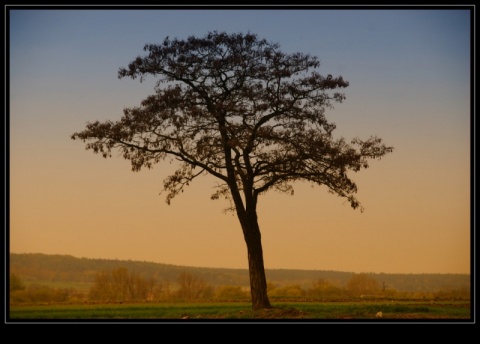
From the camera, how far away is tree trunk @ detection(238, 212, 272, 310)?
27.2 m

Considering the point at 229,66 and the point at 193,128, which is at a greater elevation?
the point at 229,66

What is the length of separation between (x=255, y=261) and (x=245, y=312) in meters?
1.61

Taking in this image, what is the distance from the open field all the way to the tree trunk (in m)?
0.45

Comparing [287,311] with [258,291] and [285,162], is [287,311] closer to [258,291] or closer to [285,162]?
[258,291]

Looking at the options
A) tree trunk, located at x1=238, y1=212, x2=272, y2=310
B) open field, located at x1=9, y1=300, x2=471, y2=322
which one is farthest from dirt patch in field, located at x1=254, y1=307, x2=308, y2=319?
tree trunk, located at x1=238, y1=212, x2=272, y2=310

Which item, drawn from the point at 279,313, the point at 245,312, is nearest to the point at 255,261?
the point at 245,312

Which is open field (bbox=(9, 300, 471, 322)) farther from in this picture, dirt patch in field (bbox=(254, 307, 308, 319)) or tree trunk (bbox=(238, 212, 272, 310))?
tree trunk (bbox=(238, 212, 272, 310))

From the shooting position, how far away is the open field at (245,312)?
26.0m

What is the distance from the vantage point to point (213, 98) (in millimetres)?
27531

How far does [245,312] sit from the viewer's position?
26.9m

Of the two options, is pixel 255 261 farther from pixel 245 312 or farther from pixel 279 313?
pixel 279 313
